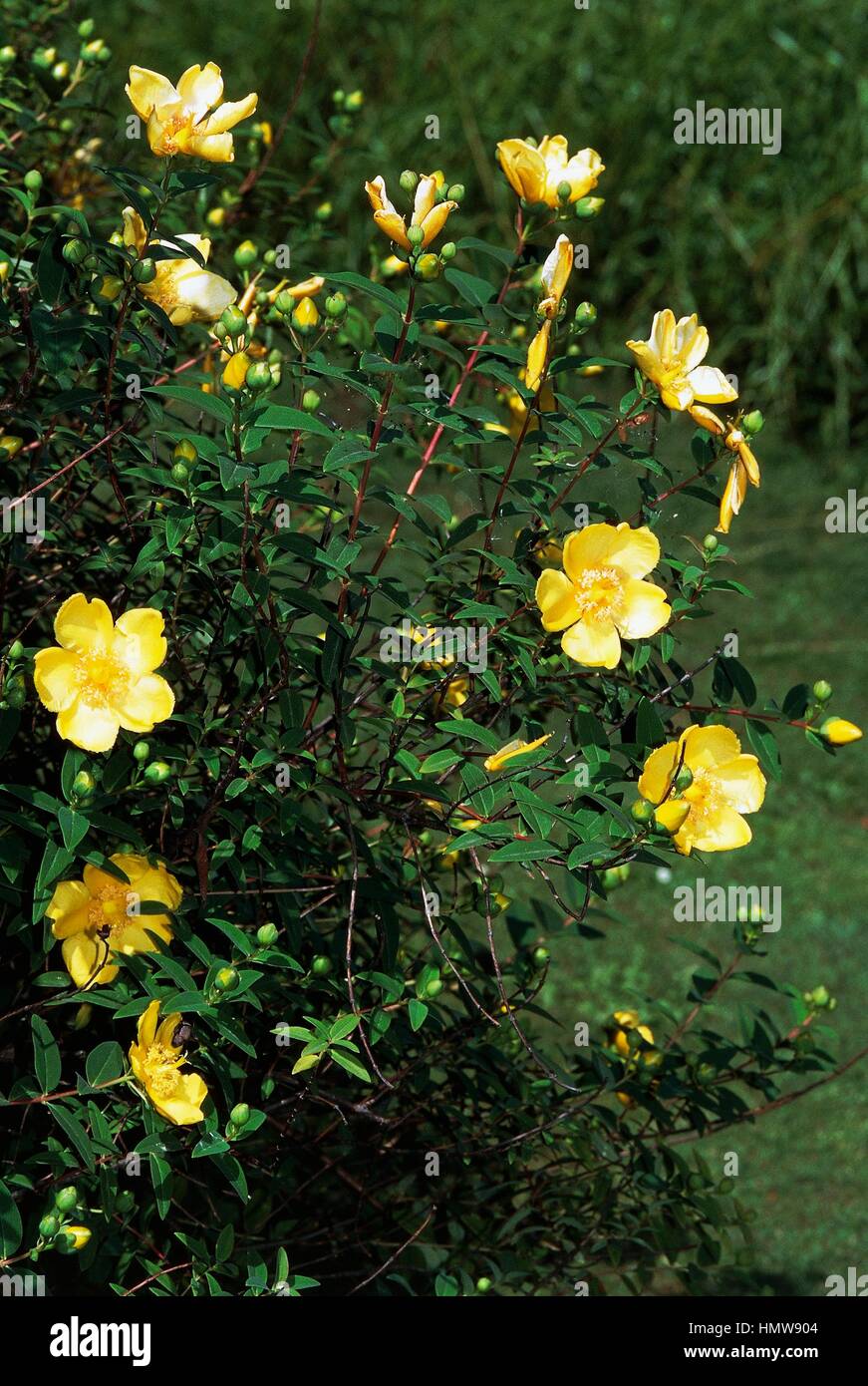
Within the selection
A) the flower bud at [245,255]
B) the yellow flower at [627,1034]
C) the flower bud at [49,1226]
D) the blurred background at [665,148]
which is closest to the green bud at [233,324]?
the flower bud at [245,255]

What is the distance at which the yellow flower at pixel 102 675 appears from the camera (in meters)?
1.49

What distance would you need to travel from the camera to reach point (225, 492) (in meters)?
1.57

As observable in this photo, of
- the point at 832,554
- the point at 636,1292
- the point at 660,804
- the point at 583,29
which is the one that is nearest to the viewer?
the point at 660,804

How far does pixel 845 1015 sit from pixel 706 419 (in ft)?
6.92

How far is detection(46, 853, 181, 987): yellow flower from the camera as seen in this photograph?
5.24ft

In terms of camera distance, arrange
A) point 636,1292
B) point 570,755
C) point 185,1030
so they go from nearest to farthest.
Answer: point 185,1030, point 570,755, point 636,1292

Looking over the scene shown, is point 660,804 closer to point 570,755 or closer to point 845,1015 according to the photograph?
point 570,755

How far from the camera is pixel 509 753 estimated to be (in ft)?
5.39

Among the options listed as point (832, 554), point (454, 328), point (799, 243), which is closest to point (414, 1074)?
point (454, 328)

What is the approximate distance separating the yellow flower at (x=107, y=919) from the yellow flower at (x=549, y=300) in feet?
2.01

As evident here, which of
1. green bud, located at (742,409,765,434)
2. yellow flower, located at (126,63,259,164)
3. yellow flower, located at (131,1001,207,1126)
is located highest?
yellow flower, located at (126,63,259,164)

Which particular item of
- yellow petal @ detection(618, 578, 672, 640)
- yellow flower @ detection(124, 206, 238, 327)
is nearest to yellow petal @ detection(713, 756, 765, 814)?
yellow petal @ detection(618, 578, 672, 640)

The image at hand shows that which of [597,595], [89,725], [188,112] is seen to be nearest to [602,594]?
[597,595]

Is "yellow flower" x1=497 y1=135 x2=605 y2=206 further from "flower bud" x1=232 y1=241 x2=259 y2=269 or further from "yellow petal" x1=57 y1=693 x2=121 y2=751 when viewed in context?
"yellow petal" x1=57 y1=693 x2=121 y2=751
